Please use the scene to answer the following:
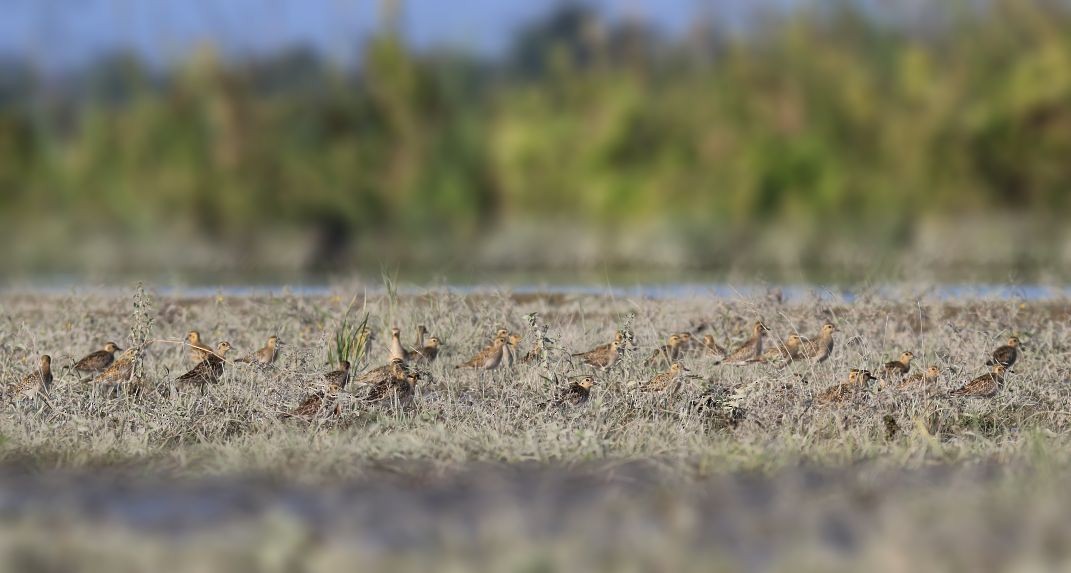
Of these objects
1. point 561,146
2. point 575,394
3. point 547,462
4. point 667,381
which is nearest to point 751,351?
point 667,381

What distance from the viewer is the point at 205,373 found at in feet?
27.1

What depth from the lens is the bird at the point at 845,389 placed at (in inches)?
A: 314

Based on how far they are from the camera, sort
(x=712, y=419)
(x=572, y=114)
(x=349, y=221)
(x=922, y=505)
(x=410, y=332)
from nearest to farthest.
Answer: (x=922, y=505)
(x=712, y=419)
(x=410, y=332)
(x=349, y=221)
(x=572, y=114)

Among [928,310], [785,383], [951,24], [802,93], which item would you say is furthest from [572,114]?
[785,383]

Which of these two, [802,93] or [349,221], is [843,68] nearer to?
[802,93]

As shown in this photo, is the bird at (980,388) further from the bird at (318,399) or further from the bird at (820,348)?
the bird at (318,399)

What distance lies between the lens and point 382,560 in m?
4.84

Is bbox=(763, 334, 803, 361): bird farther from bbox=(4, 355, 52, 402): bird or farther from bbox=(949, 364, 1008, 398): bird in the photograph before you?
bbox=(4, 355, 52, 402): bird

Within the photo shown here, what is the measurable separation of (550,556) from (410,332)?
18.0ft

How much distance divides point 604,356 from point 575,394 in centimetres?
85

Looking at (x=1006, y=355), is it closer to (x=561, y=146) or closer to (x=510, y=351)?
(x=510, y=351)

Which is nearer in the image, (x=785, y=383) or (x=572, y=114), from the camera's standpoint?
(x=785, y=383)

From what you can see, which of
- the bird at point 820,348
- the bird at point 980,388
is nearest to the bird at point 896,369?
the bird at point 980,388

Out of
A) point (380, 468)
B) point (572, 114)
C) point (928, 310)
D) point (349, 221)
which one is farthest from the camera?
point (572, 114)
